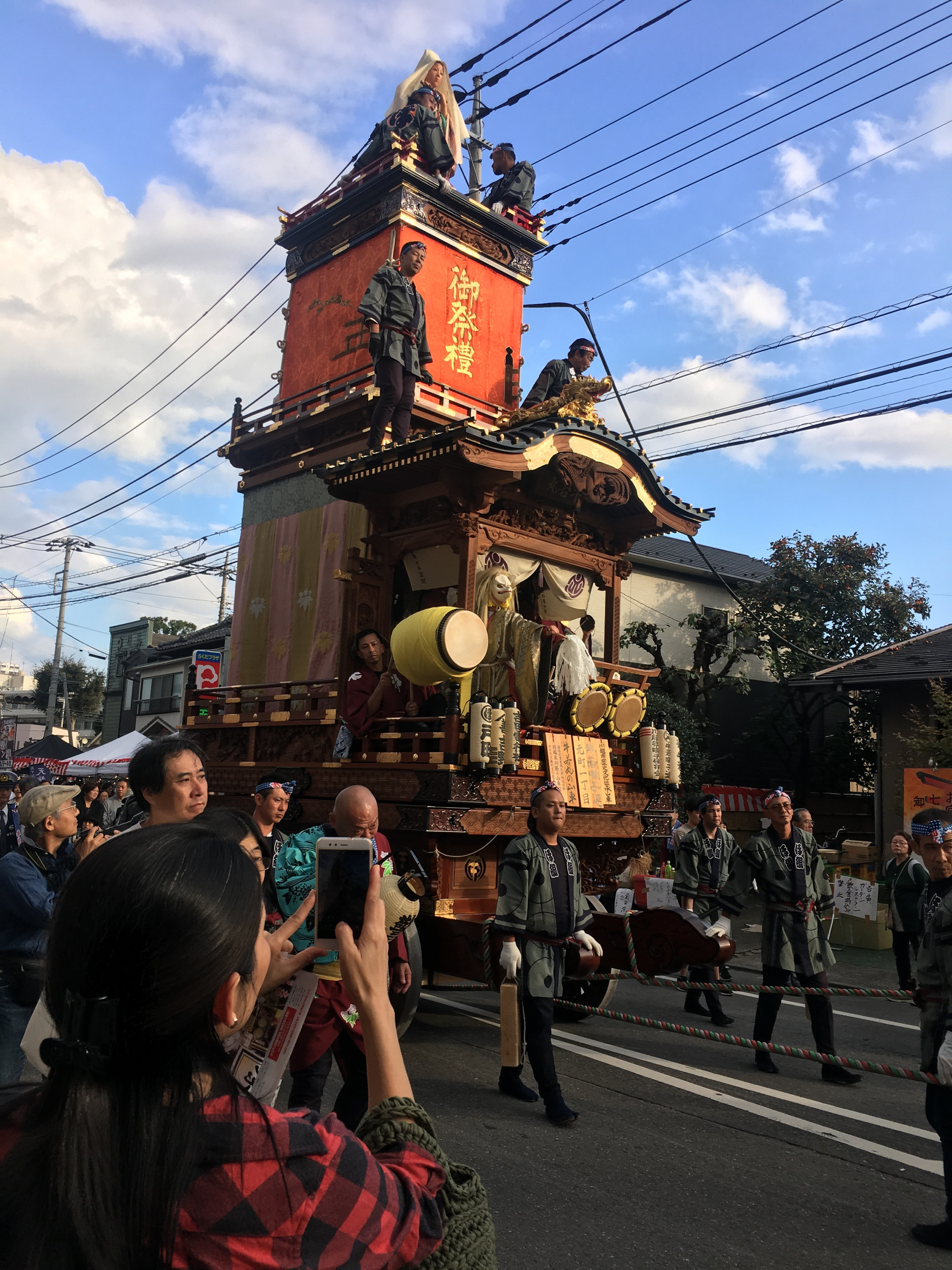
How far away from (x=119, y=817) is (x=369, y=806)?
9.63 metres

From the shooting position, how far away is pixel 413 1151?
1508 millimetres

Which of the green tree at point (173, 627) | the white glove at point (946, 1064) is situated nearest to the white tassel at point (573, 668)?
the white glove at point (946, 1064)

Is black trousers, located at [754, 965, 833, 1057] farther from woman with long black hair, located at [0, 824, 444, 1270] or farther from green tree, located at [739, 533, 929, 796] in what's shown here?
green tree, located at [739, 533, 929, 796]

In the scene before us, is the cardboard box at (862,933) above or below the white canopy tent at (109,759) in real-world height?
below

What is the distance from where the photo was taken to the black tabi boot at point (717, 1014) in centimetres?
824

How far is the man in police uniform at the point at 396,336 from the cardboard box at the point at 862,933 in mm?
9721

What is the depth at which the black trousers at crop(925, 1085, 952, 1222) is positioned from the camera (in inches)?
157

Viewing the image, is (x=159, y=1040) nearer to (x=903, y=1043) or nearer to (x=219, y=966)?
(x=219, y=966)

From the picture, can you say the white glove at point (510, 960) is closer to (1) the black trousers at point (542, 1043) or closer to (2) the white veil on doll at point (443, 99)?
(1) the black trousers at point (542, 1043)

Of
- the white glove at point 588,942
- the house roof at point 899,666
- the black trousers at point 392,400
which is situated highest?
the black trousers at point 392,400

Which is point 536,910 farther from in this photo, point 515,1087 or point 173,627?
point 173,627

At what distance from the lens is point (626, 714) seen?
10.2m

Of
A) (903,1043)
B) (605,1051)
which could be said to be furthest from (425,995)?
(903,1043)

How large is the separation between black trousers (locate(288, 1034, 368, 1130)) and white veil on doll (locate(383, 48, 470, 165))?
52.1 feet
